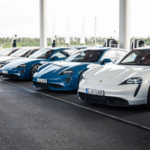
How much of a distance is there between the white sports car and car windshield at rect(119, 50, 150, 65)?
0.49 feet

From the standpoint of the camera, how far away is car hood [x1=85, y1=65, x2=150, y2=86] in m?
5.40

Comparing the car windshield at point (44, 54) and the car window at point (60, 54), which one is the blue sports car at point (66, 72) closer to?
the car window at point (60, 54)

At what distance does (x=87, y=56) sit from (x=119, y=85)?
341 centimetres

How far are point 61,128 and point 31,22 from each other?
2616 inches

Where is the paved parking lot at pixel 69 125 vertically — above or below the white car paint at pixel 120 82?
below

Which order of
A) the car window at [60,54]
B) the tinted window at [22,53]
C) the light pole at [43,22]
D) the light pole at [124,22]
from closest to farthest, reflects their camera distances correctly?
the car window at [60,54] < the tinted window at [22,53] < the light pole at [124,22] < the light pole at [43,22]

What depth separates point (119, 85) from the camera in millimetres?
5305

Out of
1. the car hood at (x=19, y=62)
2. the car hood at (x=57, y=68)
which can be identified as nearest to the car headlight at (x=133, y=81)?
the car hood at (x=57, y=68)

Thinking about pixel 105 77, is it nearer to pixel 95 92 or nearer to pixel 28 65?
pixel 95 92

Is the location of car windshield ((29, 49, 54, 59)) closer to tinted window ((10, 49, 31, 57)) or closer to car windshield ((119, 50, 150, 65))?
tinted window ((10, 49, 31, 57))

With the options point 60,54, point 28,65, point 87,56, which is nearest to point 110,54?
point 87,56

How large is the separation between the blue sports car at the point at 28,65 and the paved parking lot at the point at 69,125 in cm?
340

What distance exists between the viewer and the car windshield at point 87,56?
843cm

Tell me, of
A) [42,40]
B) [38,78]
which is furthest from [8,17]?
[38,78]
